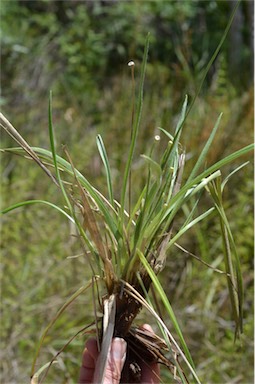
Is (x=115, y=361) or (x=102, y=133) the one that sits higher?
(x=115, y=361)

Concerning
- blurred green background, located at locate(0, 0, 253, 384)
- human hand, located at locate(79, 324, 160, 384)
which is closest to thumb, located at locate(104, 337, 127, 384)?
human hand, located at locate(79, 324, 160, 384)

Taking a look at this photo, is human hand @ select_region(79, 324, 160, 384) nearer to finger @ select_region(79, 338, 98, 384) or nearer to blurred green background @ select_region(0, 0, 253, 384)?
finger @ select_region(79, 338, 98, 384)

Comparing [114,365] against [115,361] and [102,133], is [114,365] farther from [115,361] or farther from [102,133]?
[102,133]

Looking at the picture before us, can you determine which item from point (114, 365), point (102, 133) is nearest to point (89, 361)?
point (114, 365)

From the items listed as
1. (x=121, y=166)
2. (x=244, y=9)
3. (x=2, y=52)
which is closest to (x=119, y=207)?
(x=121, y=166)

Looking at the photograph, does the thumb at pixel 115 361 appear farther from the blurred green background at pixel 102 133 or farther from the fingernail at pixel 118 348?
the blurred green background at pixel 102 133

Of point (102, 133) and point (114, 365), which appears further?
point (102, 133)

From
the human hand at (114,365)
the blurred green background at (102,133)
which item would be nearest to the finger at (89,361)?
the human hand at (114,365)
